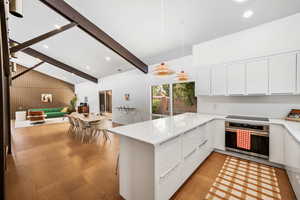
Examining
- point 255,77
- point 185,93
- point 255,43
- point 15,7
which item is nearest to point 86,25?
point 15,7

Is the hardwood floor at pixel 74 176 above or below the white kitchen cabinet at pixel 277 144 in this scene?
below

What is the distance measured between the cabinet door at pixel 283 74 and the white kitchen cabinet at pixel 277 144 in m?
0.71

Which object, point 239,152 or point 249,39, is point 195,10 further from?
point 239,152

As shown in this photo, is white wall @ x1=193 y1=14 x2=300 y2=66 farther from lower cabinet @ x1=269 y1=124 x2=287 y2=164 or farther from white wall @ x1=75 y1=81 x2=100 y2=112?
white wall @ x1=75 y1=81 x2=100 y2=112

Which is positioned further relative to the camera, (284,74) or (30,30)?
(30,30)

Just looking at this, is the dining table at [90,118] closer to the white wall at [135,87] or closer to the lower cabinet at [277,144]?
the white wall at [135,87]

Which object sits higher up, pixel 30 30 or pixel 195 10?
pixel 30 30

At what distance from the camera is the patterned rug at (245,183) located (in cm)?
166

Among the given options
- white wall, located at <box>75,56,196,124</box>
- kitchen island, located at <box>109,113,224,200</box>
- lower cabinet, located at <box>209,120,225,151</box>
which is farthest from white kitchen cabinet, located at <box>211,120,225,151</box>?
white wall, located at <box>75,56,196,124</box>

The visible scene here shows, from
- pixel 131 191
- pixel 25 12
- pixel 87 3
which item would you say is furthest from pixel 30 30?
pixel 131 191

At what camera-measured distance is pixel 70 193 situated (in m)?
1.73

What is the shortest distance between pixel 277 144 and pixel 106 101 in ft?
25.4

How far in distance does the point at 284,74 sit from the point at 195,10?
2063 mm

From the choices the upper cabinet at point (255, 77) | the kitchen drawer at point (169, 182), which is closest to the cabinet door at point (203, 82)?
the upper cabinet at point (255, 77)
